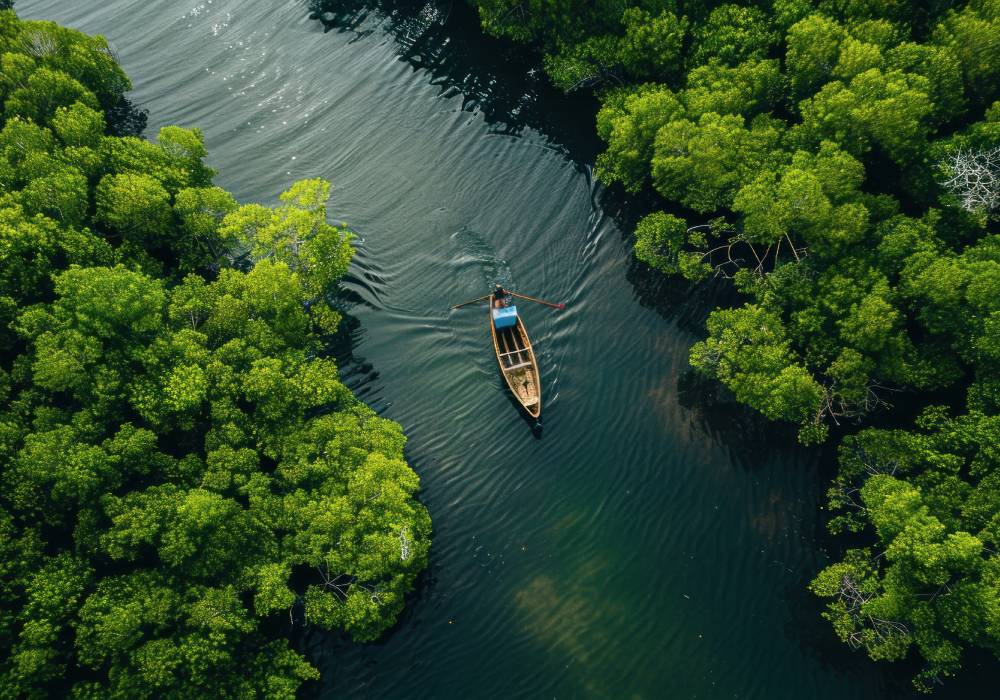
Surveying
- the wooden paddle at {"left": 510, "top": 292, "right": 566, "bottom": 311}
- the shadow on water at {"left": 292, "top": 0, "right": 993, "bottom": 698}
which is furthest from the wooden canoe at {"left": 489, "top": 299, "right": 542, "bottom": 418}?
the wooden paddle at {"left": 510, "top": 292, "right": 566, "bottom": 311}

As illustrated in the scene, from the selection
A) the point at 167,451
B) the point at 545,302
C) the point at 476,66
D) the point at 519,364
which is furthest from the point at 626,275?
the point at 167,451

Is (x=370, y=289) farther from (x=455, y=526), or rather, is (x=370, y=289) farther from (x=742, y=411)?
(x=742, y=411)

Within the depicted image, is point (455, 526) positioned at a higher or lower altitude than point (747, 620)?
lower

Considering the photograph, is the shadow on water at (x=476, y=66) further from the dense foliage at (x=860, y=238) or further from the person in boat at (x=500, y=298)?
the person in boat at (x=500, y=298)

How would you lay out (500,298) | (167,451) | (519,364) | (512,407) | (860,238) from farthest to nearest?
(500,298), (519,364), (512,407), (167,451), (860,238)

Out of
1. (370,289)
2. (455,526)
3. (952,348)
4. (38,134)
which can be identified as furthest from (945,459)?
(38,134)

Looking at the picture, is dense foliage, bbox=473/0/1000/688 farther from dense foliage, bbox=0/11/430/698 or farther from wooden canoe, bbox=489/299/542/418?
dense foliage, bbox=0/11/430/698

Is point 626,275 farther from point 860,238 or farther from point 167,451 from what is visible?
point 167,451
